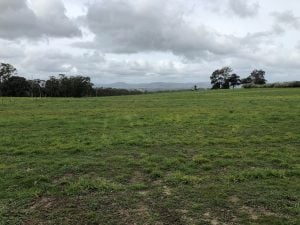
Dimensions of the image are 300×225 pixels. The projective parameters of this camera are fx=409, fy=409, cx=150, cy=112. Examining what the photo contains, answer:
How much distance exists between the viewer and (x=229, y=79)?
149 m

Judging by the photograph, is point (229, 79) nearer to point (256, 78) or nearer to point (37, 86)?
point (256, 78)

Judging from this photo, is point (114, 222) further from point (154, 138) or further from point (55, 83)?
point (55, 83)

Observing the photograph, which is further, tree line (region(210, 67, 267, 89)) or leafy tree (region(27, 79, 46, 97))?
tree line (region(210, 67, 267, 89))

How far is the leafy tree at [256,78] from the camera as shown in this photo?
14870 cm

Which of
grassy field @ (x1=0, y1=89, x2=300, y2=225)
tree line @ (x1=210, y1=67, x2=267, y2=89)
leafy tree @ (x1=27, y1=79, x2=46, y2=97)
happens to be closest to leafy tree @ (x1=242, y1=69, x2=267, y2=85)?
tree line @ (x1=210, y1=67, x2=267, y2=89)

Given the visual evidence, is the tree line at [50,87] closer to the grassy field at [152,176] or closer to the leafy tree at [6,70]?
the leafy tree at [6,70]

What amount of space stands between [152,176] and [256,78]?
479 ft

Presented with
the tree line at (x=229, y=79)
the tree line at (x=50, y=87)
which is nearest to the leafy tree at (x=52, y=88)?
the tree line at (x=50, y=87)

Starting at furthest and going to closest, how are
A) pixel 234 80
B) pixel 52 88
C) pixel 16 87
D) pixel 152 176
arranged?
pixel 234 80 < pixel 52 88 < pixel 16 87 < pixel 152 176

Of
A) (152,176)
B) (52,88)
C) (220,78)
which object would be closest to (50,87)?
(52,88)

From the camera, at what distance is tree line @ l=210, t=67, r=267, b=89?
14850cm

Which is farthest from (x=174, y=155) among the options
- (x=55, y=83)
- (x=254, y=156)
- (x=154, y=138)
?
(x=55, y=83)

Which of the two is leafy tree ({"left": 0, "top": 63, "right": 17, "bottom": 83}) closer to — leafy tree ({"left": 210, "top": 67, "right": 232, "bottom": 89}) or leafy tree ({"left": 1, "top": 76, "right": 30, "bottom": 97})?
leafy tree ({"left": 1, "top": 76, "right": 30, "bottom": 97})

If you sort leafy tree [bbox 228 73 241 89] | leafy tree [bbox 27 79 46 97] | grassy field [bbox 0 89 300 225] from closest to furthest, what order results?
grassy field [bbox 0 89 300 225] < leafy tree [bbox 27 79 46 97] < leafy tree [bbox 228 73 241 89]
